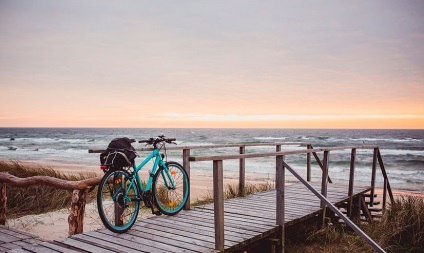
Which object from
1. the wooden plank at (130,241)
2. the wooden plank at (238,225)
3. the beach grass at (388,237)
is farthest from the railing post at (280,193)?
the wooden plank at (130,241)

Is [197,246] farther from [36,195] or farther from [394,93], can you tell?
[394,93]

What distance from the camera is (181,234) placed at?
14.9ft

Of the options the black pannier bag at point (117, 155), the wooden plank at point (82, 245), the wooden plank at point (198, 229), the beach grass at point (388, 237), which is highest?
the black pannier bag at point (117, 155)

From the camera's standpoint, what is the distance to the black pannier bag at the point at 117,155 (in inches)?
172

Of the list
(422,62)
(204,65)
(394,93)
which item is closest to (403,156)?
(394,93)

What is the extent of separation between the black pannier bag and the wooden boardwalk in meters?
0.90

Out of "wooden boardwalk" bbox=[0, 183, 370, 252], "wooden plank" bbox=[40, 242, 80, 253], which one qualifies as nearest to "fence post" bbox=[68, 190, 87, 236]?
"wooden boardwalk" bbox=[0, 183, 370, 252]

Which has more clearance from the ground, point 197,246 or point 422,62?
point 422,62

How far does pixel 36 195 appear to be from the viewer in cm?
833

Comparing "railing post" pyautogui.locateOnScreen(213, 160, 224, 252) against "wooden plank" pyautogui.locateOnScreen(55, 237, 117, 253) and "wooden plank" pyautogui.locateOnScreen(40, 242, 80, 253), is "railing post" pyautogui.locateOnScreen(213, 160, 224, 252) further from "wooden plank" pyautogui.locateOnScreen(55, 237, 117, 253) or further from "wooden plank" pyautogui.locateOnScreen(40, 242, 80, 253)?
"wooden plank" pyautogui.locateOnScreen(40, 242, 80, 253)

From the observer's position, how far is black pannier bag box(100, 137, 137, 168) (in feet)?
14.4

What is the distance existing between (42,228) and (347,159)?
82.0 ft

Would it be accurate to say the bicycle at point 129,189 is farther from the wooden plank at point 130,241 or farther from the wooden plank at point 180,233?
the wooden plank at point 180,233

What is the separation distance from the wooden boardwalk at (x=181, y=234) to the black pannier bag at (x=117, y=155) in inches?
35.5
